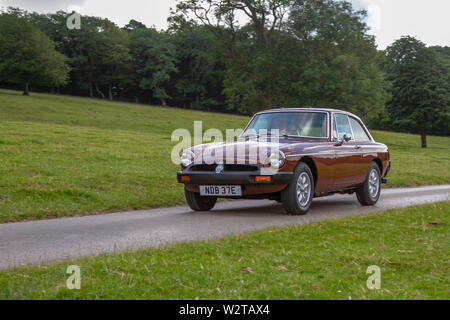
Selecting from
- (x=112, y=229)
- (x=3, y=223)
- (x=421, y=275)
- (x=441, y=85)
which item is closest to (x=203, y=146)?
(x=112, y=229)

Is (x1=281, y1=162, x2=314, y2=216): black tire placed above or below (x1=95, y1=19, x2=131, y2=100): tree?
below

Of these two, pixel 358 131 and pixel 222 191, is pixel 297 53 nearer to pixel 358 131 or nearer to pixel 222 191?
pixel 358 131

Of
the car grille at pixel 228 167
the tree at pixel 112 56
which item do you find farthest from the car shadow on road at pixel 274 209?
the tree at pixel 112 56

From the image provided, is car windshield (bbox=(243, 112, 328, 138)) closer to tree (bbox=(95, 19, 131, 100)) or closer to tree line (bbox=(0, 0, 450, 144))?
tree line (bbox=(0, 0, 450, 144))

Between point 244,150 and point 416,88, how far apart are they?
46322 mm

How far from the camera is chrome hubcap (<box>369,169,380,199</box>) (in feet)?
36.5

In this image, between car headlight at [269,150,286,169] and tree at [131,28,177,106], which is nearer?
car headlight at [269,150,286,169]

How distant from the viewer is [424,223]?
24.9ft

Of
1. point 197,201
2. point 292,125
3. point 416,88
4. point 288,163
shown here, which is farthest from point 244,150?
point 416,88

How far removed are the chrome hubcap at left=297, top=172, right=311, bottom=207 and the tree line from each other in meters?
26.0

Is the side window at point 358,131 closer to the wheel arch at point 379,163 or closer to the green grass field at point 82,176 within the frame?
the wheel arch at point 379,163

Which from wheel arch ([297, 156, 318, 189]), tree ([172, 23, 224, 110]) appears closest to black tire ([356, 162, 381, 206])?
wheel arch ([297, 156, 318, 189])

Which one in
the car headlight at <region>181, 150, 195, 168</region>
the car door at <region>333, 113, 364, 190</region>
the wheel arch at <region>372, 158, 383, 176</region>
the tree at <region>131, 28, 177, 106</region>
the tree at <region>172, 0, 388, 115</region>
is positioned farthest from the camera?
the tree at <region>131, 28, 177, 106</region>

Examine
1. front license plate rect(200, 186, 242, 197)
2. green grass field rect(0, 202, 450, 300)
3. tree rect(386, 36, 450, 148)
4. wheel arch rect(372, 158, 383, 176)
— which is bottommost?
green grass field rect(0, 202, 450, 300)
